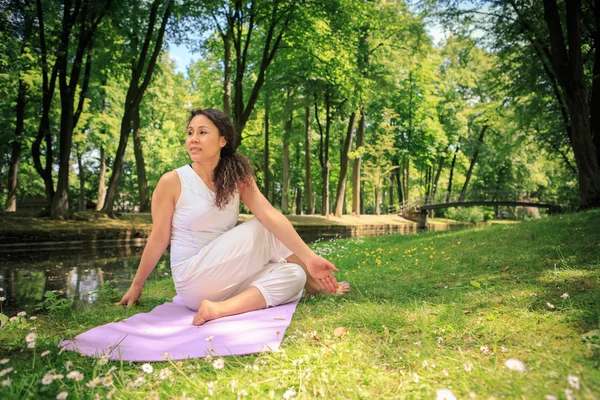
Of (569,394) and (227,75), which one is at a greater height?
(227,75)

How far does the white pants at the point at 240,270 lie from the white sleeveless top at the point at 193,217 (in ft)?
0.53

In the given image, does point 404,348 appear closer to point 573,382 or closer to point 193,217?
point 573,382

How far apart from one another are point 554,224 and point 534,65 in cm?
813

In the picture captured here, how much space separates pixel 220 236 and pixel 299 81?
16.4 meters

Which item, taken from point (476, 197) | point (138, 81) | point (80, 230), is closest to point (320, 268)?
point (80, 230)

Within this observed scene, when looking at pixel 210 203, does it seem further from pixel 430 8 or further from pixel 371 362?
pixel 430 8

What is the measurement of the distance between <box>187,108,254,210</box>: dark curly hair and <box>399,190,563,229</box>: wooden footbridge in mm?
25928

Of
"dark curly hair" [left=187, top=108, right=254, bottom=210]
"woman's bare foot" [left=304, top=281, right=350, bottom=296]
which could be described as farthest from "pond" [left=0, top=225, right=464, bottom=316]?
"woman's bare foot" [left=304, top=281, right=350, bottom=296]

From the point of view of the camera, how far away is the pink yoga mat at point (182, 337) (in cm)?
228

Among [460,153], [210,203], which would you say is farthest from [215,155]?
[460,153]

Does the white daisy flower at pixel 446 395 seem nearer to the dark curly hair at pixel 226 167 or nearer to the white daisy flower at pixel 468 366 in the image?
the white daisy flower at pixel 468 366

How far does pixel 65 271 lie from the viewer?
25.9 ft

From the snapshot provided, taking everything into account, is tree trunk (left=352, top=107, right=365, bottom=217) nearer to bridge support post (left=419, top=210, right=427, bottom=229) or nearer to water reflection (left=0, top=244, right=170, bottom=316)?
bridge support post (left=419, top=210, right=427, bottom=229)

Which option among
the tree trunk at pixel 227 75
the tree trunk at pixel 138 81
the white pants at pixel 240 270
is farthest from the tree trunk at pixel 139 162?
the white pants at pixel 240 270
